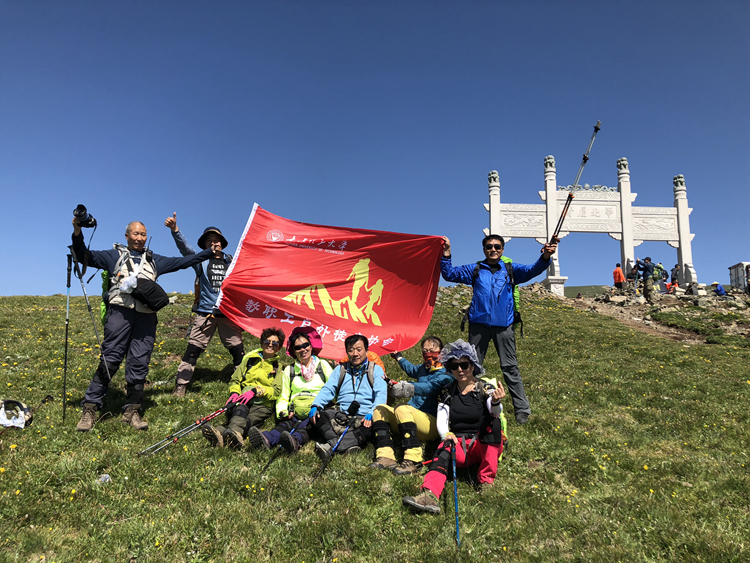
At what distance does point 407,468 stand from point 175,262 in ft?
18.4

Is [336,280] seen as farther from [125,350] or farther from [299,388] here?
[125,350]

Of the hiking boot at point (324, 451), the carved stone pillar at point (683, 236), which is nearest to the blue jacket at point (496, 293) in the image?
the hiking boot at point (324, 451)

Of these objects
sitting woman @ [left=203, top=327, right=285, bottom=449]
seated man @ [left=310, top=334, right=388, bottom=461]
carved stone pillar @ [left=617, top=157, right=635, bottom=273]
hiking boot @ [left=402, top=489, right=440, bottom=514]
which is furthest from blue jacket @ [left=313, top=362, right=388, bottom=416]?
carved stone pillar @ [left=617, top=157, right=635, bottom=273]

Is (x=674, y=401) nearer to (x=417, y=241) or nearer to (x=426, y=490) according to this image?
(x=417, y=241)

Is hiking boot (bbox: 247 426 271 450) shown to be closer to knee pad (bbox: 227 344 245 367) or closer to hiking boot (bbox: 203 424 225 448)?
hiking boot (bbox: 203 424 225 448)

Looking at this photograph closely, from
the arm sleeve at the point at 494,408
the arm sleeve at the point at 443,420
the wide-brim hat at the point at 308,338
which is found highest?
the wide-brim hat at the point at 308,338

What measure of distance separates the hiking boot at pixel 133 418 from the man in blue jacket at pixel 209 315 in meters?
2.13

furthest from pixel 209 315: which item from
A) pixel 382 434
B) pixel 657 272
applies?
pixel 657 272

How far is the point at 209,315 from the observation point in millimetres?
10273

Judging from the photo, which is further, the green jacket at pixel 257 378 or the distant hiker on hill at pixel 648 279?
the distant hiker on hill at pixel 648 279

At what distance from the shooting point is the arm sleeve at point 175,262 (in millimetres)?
8203

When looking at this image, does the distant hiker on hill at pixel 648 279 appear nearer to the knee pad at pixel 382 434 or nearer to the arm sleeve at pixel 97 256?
the knee pad at pixel 382 434

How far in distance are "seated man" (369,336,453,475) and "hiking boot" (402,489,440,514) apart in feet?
2.81

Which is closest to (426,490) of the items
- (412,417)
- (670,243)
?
(412,417)
